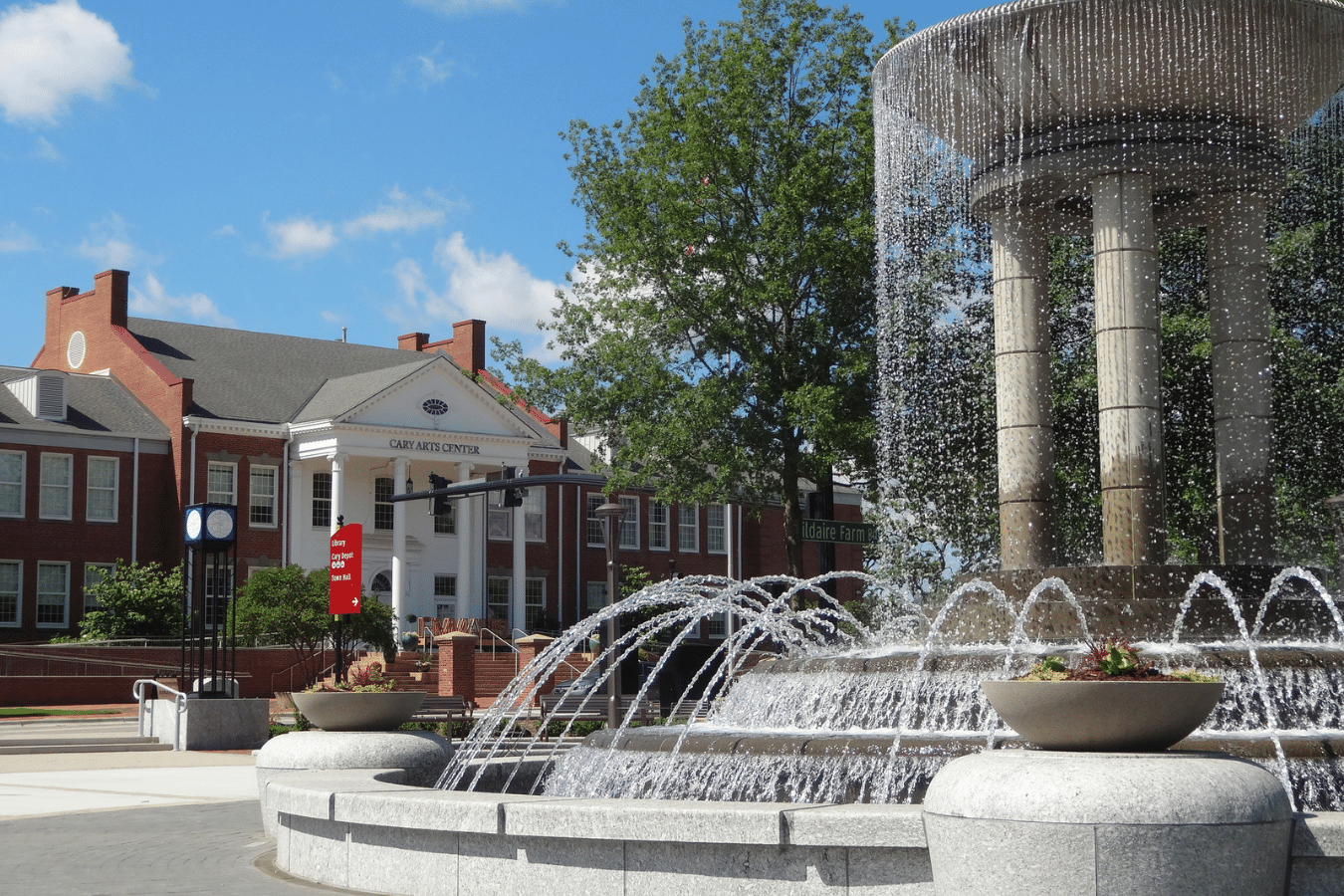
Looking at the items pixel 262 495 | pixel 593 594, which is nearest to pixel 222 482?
pixel 262 495

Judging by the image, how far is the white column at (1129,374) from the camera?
525 inches

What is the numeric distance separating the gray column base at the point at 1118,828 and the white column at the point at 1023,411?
7.69 m

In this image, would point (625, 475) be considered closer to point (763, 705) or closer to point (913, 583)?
point (913, 583)

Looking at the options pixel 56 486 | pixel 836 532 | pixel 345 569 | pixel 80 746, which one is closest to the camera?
pixel 836 532

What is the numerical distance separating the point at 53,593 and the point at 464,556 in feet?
45.1

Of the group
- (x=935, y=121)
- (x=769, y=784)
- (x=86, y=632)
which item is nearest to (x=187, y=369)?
(x=86, y=632)

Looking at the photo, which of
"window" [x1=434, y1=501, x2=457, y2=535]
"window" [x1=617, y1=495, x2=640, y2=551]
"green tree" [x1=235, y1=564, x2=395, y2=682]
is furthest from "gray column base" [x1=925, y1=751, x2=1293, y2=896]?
"window" [x1=617, y1=495, x2=640, y2=551]

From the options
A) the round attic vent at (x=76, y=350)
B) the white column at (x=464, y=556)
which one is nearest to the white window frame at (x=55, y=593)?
the round attic vent at (x=76, y=350)

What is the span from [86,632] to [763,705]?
3798 centimetres

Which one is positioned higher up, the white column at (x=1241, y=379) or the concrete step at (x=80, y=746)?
Result: the white column at (x=1241, y=379)

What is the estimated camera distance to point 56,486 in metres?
48.9

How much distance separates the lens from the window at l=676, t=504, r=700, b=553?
209 feet

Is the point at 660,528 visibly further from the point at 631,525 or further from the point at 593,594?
the point at 593,594

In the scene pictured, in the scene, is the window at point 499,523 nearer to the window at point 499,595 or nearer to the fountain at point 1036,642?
the window at point 499,595
